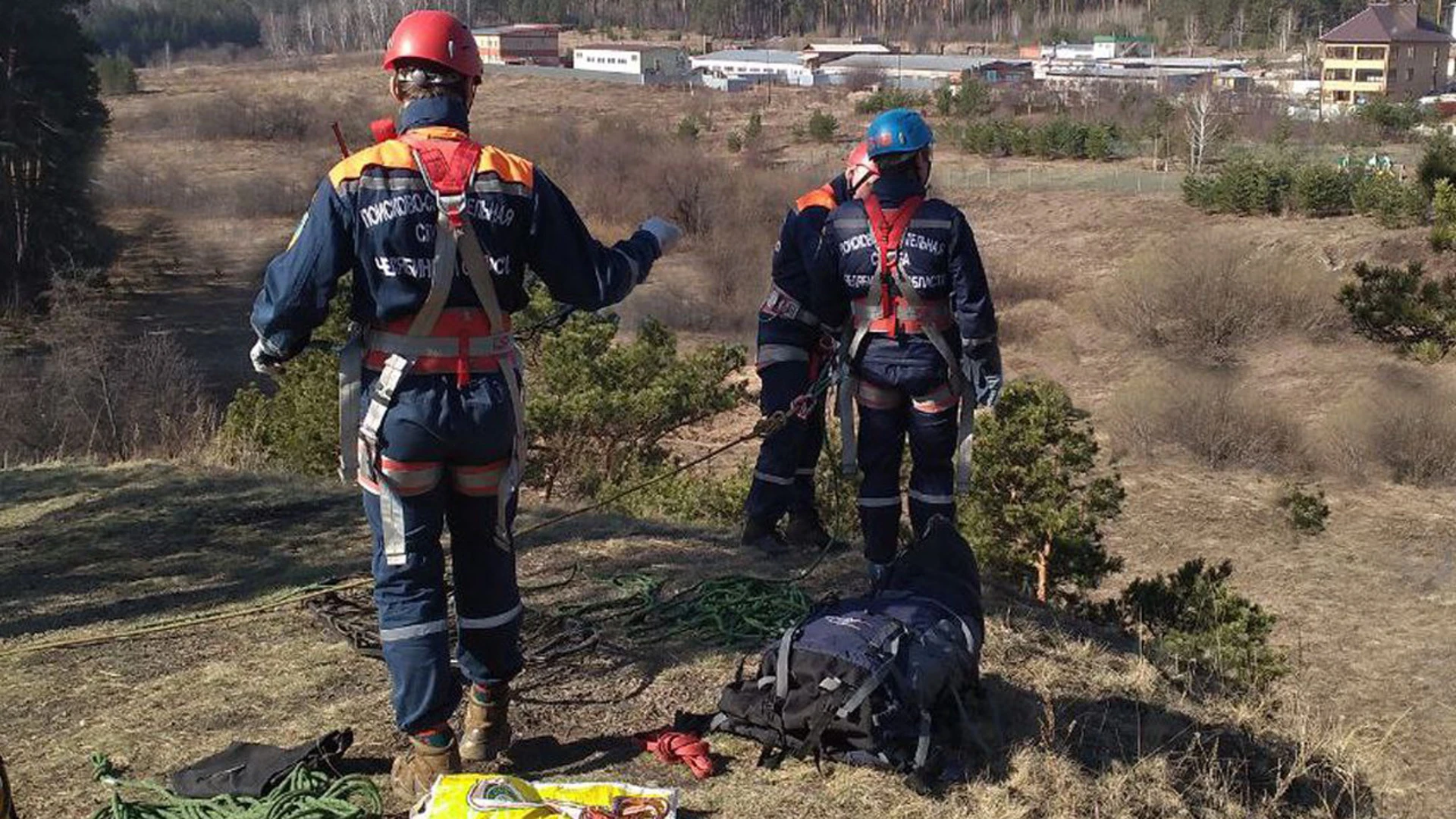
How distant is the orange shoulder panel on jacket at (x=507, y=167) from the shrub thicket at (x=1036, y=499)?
727cm

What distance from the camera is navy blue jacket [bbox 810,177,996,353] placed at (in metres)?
5.48

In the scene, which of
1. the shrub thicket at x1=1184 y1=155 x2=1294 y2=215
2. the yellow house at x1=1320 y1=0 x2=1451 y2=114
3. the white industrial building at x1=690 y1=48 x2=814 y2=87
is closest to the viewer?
the shrub thicket at x1=1184 y1=155 x2=1294 y2=215

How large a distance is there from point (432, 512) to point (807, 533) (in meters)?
3.33

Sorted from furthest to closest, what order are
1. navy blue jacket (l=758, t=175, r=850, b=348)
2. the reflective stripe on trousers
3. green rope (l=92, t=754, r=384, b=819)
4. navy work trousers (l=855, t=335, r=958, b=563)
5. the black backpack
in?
navy blue jacket (l=758, t=175, r=850, b=348)
the reflective stripe on trousers
navy work trousers (l=855, t=335, r=958, b=563)
the black backpack
green rope (l=92, t=754, r=384, b=819)

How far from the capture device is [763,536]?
23.1 feet

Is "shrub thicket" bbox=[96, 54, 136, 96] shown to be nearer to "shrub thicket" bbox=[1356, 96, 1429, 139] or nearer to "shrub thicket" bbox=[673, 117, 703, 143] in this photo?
"shrub thicket" bbox=[673, 117, 703, 143]

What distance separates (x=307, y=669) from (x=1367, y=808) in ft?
13.0

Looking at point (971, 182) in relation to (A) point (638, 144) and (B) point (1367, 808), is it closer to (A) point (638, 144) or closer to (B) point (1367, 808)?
(A) point (638, 144)

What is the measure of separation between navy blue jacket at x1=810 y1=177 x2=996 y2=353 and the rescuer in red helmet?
1753 millimetres

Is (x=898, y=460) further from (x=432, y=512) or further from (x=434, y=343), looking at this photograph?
(x=434, y=343)

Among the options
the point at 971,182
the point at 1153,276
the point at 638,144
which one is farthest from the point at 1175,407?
the point at 638,144

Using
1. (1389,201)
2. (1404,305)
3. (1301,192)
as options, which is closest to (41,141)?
(1404,305)

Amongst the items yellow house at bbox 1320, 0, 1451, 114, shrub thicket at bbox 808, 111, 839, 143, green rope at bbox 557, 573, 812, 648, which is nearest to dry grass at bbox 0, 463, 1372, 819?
green rope at bbox 557, 573, 812, 648

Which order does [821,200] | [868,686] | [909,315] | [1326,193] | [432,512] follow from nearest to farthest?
[432,512] → [868,686] → [909,315] → [821,200] → [1326,193]
